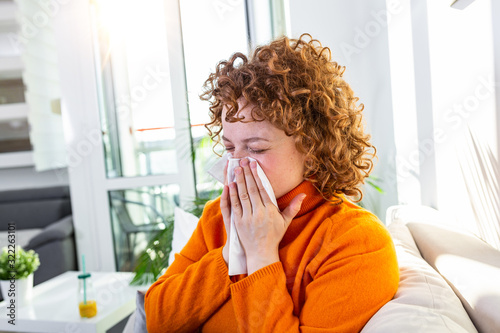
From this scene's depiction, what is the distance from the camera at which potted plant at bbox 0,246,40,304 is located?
2.07m

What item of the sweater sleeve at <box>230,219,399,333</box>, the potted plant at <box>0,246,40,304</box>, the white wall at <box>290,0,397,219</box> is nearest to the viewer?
the sweater sleeve at <box>230,219,399,333</box>

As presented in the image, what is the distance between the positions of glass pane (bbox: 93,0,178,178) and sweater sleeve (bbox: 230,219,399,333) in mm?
2467

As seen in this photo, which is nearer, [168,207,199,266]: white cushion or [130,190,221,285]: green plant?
[168,207,199,266]: white cushion

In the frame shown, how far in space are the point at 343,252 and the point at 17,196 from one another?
13.2ft

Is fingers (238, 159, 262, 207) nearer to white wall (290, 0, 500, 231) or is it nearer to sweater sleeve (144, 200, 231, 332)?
sweater sleeve (144, 200, 231, 332)

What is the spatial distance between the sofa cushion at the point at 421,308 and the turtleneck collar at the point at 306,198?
8.9 inches

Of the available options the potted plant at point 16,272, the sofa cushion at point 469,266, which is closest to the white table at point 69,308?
the potted plant at point 16,272

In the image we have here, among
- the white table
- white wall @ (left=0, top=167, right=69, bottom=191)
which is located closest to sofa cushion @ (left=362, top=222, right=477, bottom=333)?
the white table

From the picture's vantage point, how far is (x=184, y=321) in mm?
931

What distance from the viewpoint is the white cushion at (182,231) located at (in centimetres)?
162

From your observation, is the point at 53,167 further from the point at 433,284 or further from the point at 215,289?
the point at 433,284

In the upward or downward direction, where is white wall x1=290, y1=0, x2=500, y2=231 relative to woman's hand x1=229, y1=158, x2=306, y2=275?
upward

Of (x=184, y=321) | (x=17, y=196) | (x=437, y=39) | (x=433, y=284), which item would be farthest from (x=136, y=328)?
(x=17, y=196)

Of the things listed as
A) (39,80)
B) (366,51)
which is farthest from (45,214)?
(366,51)
